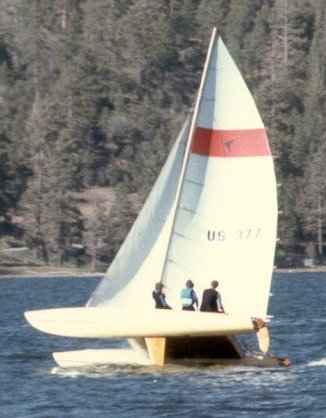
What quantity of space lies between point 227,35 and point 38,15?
16.8 m

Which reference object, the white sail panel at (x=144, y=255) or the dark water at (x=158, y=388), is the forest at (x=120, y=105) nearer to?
the dark water at (x=158, y=388)

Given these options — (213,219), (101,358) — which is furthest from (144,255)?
(101,358)

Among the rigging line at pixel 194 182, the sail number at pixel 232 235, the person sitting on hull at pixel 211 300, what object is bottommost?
the person sitting on hull at pixel 211 300

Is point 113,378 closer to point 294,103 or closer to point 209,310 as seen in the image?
point 209,310

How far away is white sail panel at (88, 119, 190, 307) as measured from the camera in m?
31.2

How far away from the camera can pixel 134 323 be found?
2978cm

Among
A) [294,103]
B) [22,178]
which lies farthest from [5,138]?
[294,103]

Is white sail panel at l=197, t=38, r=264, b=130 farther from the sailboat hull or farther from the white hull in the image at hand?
the white hull

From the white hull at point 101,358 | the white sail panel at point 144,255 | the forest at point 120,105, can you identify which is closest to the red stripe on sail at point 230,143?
the white sail panel at point 144,255

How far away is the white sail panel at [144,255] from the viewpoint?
31.2 meters

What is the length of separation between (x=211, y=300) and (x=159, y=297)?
2.79 feet

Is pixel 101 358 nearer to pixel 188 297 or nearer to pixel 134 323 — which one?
pixel 134 323

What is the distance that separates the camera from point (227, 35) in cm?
14462

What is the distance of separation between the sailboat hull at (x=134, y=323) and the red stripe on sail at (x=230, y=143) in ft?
10.0
